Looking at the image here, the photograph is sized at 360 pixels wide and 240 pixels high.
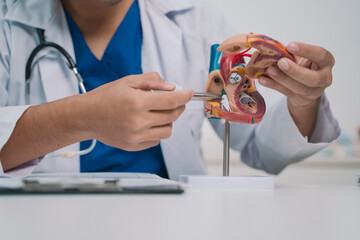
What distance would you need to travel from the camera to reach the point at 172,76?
37.3 inches

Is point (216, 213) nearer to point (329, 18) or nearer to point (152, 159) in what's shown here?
point (152, 159)

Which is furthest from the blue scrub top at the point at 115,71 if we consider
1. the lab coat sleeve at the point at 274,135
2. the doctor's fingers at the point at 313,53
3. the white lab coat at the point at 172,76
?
the doctor's fingers at the point at 313,53

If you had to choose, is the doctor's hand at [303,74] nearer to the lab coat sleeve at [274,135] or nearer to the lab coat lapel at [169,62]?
the lab coat sleeve at [274,135]

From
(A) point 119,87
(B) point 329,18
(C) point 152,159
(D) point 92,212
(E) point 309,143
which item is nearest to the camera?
(D) point 92,212

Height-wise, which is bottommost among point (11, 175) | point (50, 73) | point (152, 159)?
point (152, 159)

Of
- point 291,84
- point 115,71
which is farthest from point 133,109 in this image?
point 115,71

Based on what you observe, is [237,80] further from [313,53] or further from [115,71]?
[115,71]

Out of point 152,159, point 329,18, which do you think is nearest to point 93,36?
point 152,159

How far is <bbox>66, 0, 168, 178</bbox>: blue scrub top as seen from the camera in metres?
0.87

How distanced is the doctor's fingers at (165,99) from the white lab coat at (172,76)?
0.31 meters

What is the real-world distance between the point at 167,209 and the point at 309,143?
0.52 m

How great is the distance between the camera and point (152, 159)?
90 centimetres

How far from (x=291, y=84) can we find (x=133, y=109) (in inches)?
11.0

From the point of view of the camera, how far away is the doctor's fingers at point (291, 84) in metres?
0.63
